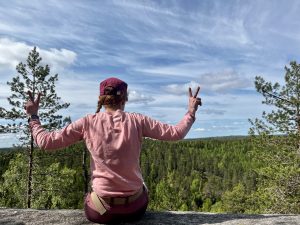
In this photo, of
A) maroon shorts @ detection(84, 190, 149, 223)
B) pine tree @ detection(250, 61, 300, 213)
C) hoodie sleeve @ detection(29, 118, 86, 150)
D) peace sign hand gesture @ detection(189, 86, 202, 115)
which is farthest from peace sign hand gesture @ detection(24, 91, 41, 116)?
pine tree @ detection(250, 61, 300, 213)

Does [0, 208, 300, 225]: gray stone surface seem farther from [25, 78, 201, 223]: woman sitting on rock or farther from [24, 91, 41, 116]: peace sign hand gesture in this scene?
[24, 91, 41, 116]: peace sign hand gesture

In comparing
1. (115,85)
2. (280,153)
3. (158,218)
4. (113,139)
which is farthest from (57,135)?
(280,153)

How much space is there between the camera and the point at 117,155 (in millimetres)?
4059

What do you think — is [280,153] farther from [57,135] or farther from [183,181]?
[183,181]

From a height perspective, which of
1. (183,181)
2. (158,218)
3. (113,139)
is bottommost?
(183,181)

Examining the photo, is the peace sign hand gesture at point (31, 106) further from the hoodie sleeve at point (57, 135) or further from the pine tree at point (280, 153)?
the pine tree at point (280, 153)

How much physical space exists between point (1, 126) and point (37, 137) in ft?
65.1

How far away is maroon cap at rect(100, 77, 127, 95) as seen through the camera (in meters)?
4.10

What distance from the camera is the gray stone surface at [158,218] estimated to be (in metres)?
4.72

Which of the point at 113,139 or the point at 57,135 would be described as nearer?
the point at 57,135

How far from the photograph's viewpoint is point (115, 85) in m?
4.09

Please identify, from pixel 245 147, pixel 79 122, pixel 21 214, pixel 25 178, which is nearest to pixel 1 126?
pixel 25 178

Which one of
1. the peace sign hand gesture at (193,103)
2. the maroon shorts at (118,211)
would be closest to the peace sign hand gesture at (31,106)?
the maroon shorts at (118,211)

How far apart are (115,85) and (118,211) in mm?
1394
